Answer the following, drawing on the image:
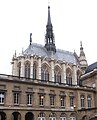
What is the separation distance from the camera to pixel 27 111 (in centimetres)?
3631

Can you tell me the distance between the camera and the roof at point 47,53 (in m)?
62.3

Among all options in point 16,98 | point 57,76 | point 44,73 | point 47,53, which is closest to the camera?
point 16,98

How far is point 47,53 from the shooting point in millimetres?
66688

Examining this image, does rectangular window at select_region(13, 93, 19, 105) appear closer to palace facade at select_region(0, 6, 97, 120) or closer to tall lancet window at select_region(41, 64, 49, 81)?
palace facade at select_region(0, 6, 97, 120)

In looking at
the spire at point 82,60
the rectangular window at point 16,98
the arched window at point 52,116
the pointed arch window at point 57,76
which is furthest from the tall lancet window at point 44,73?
the rectangular window at point 16,98

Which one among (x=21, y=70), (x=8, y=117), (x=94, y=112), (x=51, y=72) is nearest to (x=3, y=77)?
(x=8, y=117)

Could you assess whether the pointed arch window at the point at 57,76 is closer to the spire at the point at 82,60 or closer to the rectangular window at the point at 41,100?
the spire at the point at 82,60

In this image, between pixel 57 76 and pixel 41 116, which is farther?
pixel 57 76

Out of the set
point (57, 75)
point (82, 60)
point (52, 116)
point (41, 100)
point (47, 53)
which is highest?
point (47, 53)

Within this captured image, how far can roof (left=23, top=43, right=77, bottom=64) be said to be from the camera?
6231 cm

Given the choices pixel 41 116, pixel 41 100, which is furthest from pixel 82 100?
pixel 41 116

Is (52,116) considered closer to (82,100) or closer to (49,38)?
(82,100)

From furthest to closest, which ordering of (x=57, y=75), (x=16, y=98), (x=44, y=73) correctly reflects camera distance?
1. (x=57, y=75)
2. (x=44, y=73)
3. (x=16, y=98)

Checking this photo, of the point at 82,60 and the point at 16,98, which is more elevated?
the point at 82,60
